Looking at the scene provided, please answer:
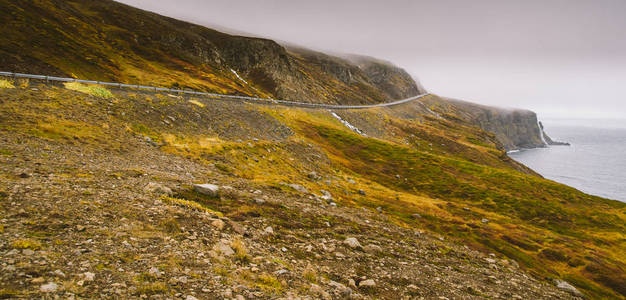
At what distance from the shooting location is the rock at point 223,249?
958 centimetres

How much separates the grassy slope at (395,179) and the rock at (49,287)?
53.2ft

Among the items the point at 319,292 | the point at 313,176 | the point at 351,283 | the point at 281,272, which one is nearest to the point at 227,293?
the point at 281,272

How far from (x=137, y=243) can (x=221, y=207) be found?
505 centimetres

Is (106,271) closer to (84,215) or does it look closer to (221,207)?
(84,215)

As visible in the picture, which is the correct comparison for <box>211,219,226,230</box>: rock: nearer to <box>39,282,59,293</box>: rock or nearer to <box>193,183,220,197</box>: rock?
<box>193,183,220,197</box>: rock

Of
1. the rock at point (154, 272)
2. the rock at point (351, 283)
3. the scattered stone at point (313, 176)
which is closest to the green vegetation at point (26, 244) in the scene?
the rock at point (154, 272)

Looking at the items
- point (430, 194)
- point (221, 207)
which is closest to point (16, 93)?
point (221, 207)

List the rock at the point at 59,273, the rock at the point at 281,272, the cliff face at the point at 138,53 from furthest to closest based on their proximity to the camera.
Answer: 1. the cliff face at the point at 138,53
2. the rock at the point at 281,272
3. the rock at the point at 59,273

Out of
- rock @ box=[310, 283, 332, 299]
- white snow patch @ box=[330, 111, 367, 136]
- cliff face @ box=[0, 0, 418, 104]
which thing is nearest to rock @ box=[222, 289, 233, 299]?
rock @ box=[310, 283, 332, 299]

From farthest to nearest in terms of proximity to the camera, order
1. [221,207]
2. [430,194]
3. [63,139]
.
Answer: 1. [430,194]
2. [63,139]
3. [221,207]

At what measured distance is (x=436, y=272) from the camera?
14.0 meters

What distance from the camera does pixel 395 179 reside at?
47.3 meters

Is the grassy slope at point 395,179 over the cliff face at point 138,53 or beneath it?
beneath

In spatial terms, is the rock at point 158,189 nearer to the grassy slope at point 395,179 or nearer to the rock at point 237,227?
the rock at point 237,227
